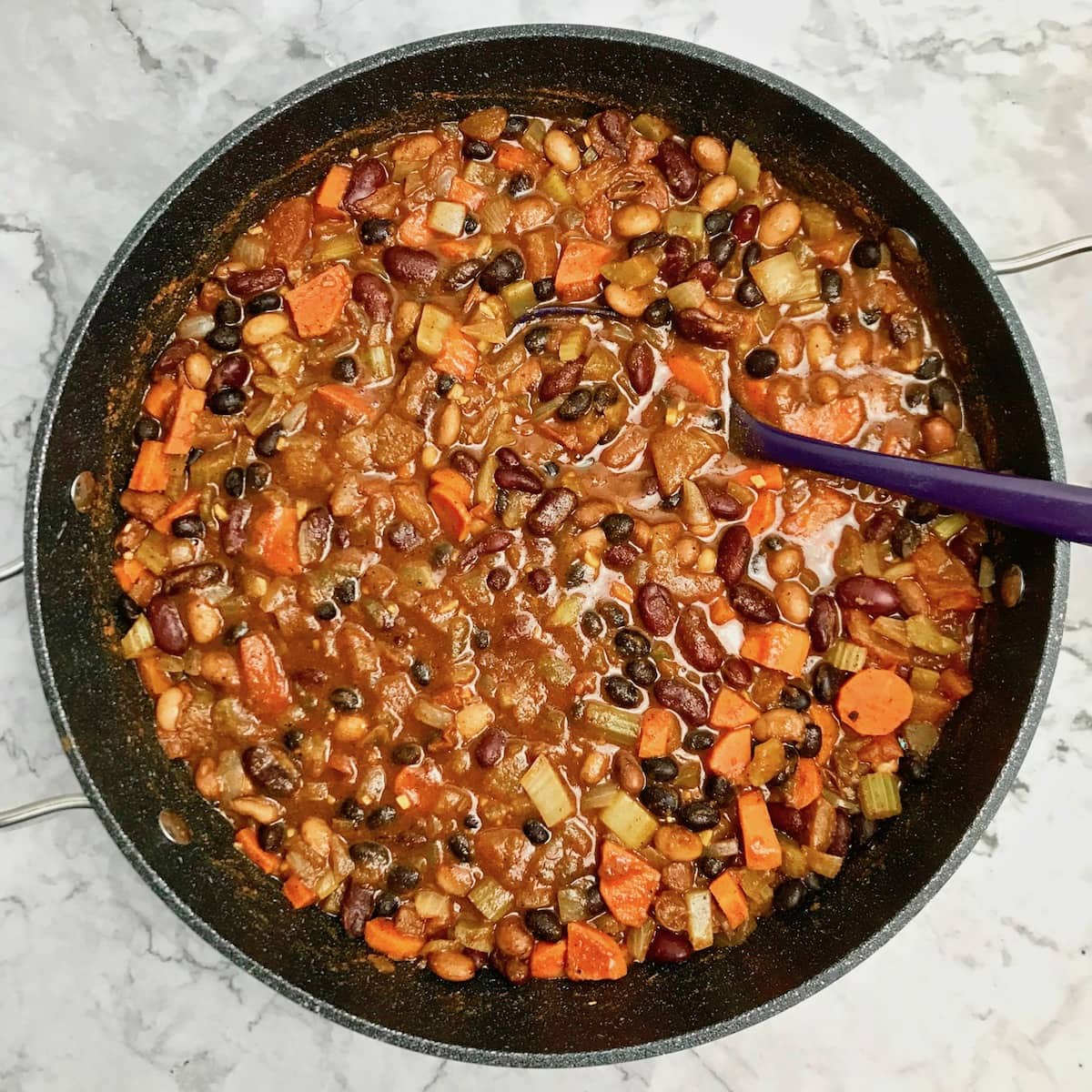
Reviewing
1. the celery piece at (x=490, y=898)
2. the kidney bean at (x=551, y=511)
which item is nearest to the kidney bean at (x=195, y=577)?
the kidney bean at (x=551, y=511)

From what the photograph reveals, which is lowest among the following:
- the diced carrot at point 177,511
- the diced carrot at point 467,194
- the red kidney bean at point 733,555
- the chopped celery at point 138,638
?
the chopped celery at point 138,638

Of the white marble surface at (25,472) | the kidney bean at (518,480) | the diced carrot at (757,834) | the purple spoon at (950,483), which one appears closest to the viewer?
the purple spoon at (950,483)

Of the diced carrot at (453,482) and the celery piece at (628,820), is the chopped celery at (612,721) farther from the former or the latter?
the diced carrot at (453,482)

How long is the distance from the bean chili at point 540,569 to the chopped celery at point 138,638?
1 centimetres

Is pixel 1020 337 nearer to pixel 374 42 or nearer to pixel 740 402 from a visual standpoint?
pixel 740 402

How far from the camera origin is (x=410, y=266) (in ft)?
9.41

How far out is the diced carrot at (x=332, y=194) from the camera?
9.73ft

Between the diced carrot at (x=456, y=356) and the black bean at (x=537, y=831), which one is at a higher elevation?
the diced carrot at (x=456, y=356)

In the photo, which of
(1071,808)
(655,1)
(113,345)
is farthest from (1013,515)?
(113,345)

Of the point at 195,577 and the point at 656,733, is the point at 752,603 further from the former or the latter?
the point at 195,577

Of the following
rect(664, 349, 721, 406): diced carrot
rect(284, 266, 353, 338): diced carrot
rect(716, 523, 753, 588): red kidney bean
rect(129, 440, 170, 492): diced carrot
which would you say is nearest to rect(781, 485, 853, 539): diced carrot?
rect(716, 523, 753, 588): red kidney bean

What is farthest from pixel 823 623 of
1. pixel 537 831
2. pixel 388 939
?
pixel 388 939

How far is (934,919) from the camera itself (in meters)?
3.04

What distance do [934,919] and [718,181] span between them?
7.41 ft
